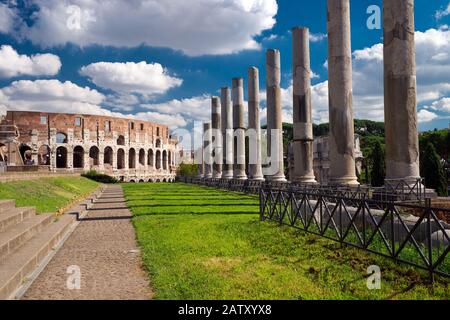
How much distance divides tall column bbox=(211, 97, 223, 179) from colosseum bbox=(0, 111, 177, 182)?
→ 2328 cm

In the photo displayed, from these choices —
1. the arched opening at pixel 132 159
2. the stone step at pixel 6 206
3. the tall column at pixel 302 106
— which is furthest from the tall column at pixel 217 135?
the arched opening at pixel 132 159

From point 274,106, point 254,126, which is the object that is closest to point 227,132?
point 254,126

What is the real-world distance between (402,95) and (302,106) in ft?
26.6

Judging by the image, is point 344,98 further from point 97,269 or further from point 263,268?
point 97,269

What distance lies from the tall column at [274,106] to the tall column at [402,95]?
1143 centimetres

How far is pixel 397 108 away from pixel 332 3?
567 cm

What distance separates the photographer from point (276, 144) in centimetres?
2281

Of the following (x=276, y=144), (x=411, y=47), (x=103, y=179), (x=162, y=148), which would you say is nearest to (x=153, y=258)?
(x=411, y=47)

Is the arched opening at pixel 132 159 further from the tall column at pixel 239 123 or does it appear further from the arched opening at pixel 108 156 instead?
the tall column at pixel 239 123

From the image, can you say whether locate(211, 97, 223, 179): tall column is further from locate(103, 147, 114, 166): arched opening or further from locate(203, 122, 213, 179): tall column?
locate(103, 147, 114, 166): arched opening

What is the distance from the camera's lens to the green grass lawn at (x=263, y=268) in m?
4.77

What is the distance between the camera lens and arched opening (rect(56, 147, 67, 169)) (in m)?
59.3

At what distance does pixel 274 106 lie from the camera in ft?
76.4
